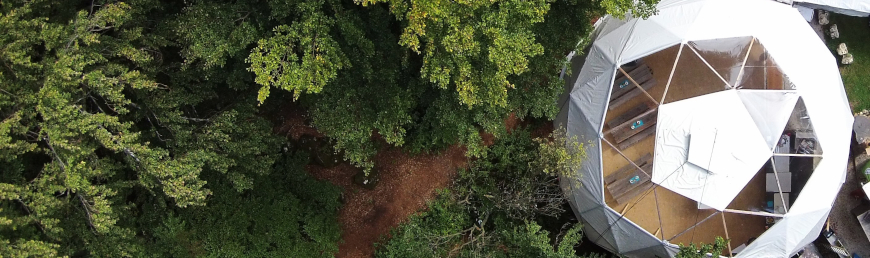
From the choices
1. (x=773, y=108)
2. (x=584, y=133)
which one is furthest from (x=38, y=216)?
(x=773, y=108)

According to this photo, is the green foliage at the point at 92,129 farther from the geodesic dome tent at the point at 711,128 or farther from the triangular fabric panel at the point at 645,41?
the triangular fabric panel at the point at 645,41

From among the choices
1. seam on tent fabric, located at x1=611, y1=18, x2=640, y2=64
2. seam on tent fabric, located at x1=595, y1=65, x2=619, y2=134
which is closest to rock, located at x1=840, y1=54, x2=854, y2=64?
seam on tent fabric, located at x1=611, y1=18, x2=640, y2=64

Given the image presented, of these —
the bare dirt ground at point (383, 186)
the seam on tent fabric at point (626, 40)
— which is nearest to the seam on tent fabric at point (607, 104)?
the seam on tent fabric at point (626, 40)

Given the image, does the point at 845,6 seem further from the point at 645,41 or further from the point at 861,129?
the point at 645,41

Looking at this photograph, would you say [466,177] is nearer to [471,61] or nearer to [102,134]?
[471,61]

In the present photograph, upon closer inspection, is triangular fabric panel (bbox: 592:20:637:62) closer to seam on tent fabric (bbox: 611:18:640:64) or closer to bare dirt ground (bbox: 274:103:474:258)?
seam on tent fabric (bbox: 611:18:640:64)

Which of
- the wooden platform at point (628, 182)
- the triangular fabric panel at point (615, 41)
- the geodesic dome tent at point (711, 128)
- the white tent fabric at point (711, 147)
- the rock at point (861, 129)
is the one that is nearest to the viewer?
the white tent fabric at point (711, 147)
